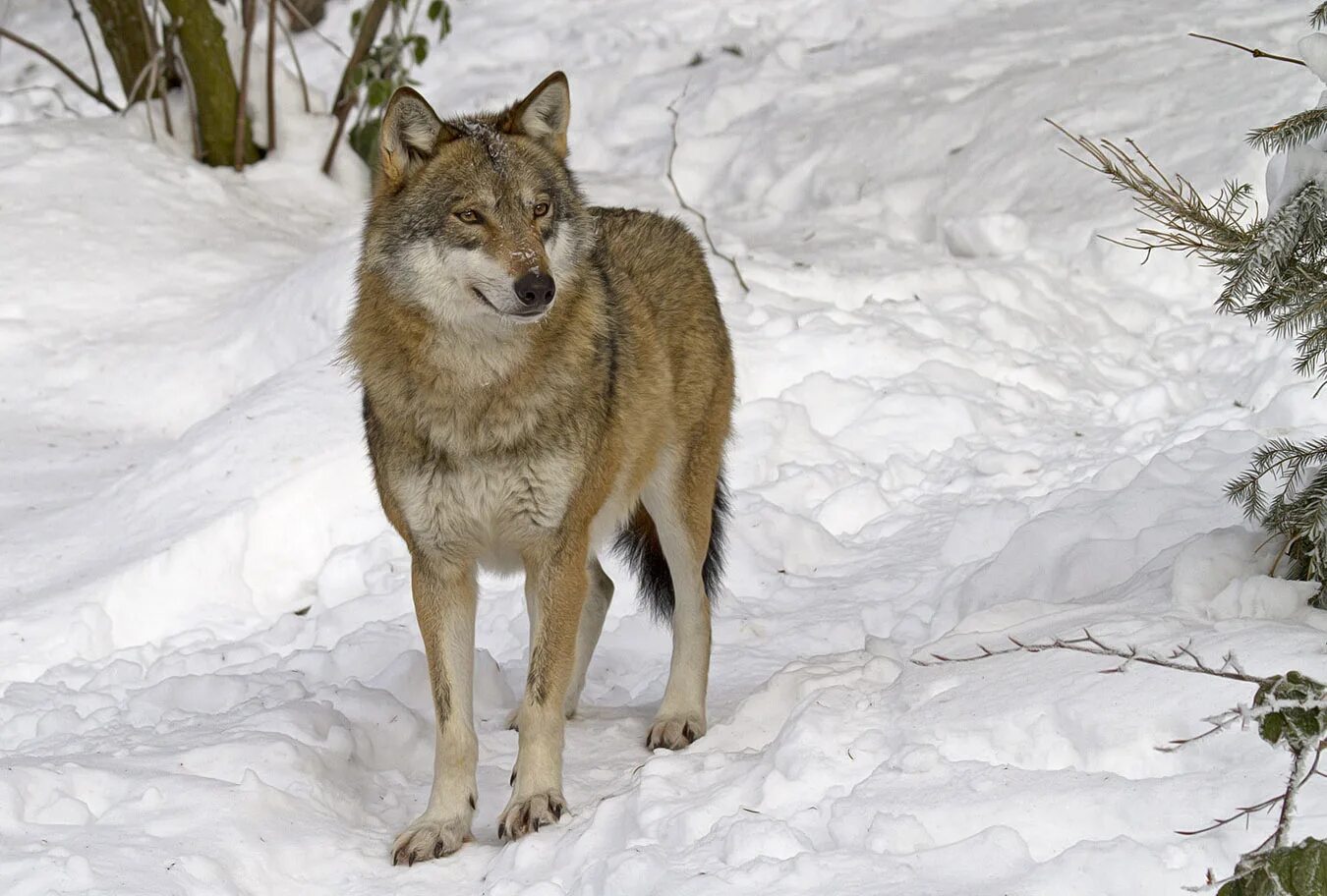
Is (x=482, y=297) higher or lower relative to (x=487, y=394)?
higher

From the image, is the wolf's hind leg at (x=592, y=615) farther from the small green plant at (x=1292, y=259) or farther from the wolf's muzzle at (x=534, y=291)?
the small green plant at (x=1292, y=259)

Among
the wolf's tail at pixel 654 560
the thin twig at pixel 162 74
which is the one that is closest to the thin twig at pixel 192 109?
the thin twig at pixel 162 74

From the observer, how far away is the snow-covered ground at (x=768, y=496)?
3.34 m

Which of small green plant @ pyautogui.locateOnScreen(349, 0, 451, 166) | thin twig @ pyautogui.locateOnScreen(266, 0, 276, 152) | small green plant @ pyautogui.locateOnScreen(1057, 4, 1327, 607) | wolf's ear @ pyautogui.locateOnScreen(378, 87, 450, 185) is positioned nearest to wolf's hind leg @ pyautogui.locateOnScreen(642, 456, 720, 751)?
wolf's ear @ pyautogui.locateOnScreen(378, 87, 450, 185)

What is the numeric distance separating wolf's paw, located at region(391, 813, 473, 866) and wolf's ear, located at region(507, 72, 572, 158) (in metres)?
1.99

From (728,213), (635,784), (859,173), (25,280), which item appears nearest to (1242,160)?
(859,173)

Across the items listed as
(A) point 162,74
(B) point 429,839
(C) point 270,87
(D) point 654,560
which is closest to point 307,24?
(A) point 162,74

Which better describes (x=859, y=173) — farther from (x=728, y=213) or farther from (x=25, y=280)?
(x=25, y=280)

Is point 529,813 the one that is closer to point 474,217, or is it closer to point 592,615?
point 592,615

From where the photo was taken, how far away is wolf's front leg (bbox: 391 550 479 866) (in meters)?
3.97

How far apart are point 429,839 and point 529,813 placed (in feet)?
0.90

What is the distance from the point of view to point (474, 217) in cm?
391

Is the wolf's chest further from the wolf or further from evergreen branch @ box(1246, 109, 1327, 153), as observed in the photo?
evergreen branch @ box(1246, 109, 1327, 153)

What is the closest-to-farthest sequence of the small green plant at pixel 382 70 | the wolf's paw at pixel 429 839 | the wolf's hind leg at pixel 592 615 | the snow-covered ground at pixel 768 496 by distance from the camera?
the snow-covered ground at pixel 768 496 → the wolf's paw at pixel 429 839 → the wolf's hind leg at pixel 592 615 → the small green plant at pixel 382 70
